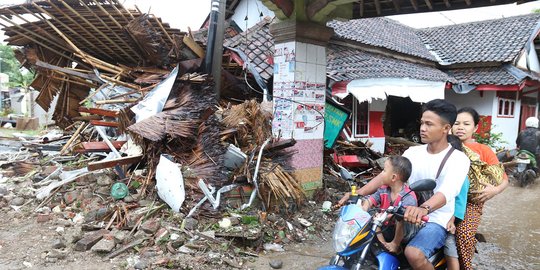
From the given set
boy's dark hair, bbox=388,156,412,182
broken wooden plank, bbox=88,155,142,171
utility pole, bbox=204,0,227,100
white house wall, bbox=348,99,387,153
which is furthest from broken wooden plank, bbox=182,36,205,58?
white house wall, bbox=348,99,387,153

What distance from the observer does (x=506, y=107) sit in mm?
14086

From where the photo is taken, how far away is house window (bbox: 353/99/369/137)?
36.7 ft

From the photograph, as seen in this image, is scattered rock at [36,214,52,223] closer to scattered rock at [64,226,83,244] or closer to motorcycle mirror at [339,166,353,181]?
scattered rock at [64,226,83,244]

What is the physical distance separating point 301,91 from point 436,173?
3545mm

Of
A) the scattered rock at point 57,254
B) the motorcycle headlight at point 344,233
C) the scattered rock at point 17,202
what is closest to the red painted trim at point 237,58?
the scattered rock at point 17,202

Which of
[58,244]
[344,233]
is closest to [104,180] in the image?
[58,244]

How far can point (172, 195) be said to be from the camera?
15.8 ft

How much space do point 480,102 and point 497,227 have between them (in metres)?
9.02

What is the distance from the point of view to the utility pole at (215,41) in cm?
652

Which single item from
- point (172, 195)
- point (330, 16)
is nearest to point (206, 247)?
point (172, 195)

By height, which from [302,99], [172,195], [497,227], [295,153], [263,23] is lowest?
[497,227]

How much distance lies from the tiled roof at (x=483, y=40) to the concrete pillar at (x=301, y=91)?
33.6ft

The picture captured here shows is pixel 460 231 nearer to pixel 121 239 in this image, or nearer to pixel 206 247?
pixel 206 247

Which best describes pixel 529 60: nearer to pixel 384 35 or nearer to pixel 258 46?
pixel 384 35
